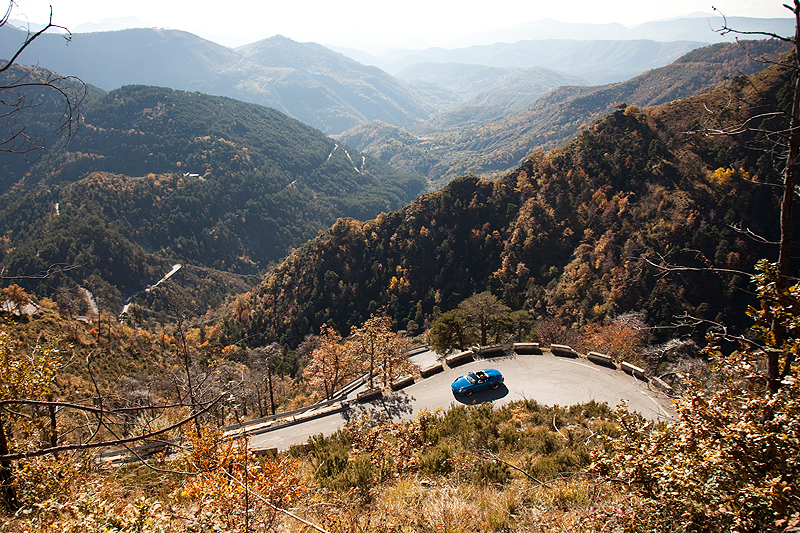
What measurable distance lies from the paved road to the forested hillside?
26.3 m

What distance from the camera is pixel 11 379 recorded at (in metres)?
7.19

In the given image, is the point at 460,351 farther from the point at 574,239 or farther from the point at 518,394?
the point at 574,239

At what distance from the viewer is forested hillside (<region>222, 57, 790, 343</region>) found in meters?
51.8

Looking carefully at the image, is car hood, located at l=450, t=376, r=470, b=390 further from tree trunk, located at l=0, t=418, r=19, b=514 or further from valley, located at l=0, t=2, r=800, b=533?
tree trunk, located at l=0, t=418, r=19, b=514

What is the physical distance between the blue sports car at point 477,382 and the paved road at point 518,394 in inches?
13.3

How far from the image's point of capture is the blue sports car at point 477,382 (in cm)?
1909

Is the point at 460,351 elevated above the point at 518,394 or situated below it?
below

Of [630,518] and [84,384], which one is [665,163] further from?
[84,384]

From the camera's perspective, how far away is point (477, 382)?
19125mm

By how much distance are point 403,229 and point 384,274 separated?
1206 centimetres

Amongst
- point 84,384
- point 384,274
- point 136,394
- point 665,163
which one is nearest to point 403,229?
point 384,274

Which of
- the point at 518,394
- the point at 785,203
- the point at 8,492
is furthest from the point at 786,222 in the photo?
the point at 518,394

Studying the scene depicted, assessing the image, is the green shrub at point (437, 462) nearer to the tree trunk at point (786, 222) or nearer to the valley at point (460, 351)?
the valley at point (460, 351)

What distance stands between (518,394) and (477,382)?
6.68 feet
